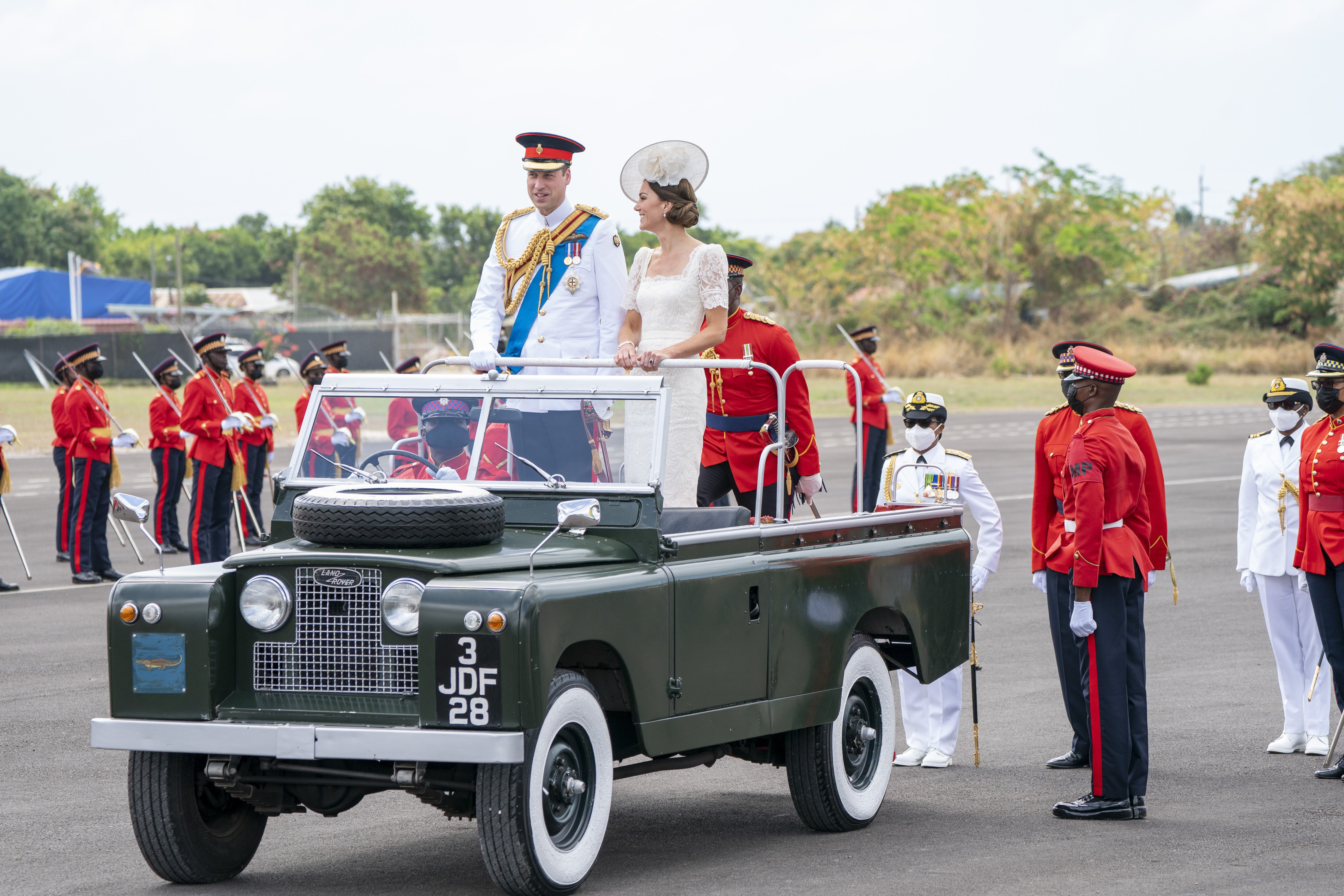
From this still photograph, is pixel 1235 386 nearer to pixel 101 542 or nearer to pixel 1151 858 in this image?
pixel 101 542

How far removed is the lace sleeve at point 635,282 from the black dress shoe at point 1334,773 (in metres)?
3.87

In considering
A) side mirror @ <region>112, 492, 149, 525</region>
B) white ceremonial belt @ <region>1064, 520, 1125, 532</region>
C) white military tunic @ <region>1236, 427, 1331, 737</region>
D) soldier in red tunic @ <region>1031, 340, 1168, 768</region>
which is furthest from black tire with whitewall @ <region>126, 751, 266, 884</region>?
white military tunic @ <region>1236, 427, 1331, 737</region>

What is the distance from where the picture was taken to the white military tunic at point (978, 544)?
26.3 ft

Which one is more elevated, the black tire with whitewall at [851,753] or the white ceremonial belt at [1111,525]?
the white ceremonial belt at [1111,525]

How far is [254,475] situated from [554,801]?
13565mm

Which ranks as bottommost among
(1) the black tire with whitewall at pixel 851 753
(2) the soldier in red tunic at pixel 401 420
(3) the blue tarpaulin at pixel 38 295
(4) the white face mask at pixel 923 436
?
(1) the black tire with whitewall at pixel 851 753

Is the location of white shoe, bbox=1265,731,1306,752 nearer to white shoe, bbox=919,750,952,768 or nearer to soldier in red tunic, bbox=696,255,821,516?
white shoe, bbox=919,750,952,768

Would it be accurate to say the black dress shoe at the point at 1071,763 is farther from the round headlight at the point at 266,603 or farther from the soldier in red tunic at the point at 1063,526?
the round headlight at the point at 266,603

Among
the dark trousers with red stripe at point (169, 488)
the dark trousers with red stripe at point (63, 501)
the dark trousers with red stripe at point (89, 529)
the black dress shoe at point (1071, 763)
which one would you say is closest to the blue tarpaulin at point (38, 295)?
the dark trousers with red stripe at point (169, 488)

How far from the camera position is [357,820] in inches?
274

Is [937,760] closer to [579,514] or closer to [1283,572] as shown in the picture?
[1283,572]

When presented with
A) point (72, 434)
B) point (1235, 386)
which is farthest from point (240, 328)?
point (72, 434)

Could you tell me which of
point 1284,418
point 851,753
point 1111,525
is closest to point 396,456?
point 851,753

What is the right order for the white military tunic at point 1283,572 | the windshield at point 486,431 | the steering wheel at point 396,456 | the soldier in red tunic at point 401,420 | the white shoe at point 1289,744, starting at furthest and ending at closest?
the white military tunic at point 1283,572 < the white shoe at point 1289,744 < the soldier in red tunic at point 401,420 < the steering wheel at point 396,456 < the windshield at point 486,431
